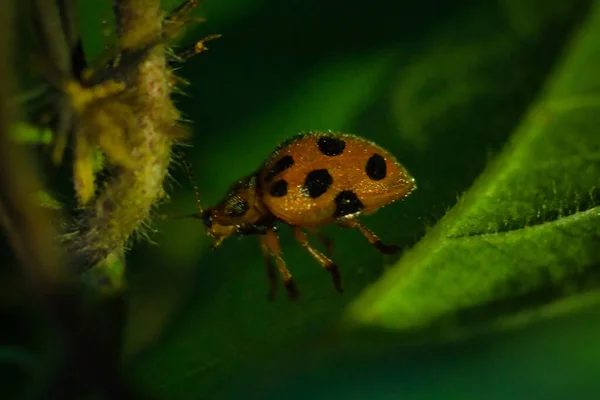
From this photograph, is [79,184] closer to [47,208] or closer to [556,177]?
[47,208]

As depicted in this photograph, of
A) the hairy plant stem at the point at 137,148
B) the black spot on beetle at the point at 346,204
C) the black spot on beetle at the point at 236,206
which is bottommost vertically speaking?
the black spot on beetle at the point at 236,206

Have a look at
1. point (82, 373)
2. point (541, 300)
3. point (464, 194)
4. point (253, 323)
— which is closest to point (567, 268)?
point (541, 300)

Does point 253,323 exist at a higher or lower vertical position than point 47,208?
lower

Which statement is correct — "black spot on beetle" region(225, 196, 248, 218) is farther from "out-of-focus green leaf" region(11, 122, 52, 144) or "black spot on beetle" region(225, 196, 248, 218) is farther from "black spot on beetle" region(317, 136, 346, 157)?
"out-of-focus green leaf" region(11, 122, 52, 144)

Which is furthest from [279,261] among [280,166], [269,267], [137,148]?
[137,148]

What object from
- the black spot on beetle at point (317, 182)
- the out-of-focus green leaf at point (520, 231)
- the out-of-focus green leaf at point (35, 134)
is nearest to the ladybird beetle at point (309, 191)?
the black spot on beetle at point (317, 182)

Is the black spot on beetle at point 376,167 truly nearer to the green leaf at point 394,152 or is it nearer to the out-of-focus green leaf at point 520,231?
the green leaf at point 394,152

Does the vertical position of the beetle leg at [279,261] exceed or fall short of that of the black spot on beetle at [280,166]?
it falls short

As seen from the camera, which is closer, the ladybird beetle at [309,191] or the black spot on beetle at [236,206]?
the ladybird beetle at [309,191]
